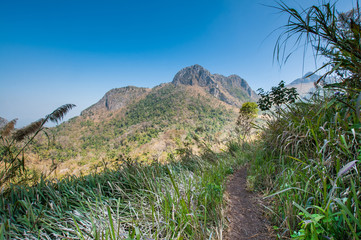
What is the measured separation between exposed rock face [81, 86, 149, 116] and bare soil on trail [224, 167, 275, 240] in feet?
453

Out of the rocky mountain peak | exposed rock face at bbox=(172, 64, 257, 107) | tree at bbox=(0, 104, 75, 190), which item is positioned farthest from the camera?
the rocky mountain peak

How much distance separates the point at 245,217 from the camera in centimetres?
173

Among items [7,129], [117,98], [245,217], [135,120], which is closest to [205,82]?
[117,98]

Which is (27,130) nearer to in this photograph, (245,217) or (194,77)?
(245,217)

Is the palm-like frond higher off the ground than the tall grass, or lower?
higher

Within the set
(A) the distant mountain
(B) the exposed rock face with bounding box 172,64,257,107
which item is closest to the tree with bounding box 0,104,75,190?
(A) the distant mountain

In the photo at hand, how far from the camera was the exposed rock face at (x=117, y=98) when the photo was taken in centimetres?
13075

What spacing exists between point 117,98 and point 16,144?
14851 cm

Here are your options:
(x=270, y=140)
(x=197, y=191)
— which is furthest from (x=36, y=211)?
(x=270, y=140)

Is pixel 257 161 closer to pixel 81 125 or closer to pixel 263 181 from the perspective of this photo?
pixel 263 181

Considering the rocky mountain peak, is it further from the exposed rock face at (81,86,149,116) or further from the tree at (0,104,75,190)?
the tree at (0,104,75,190)

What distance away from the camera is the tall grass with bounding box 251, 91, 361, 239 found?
3.03 feet

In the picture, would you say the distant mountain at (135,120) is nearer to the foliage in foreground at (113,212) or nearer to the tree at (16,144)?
the tree at (16,144)

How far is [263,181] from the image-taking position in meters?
2.22
